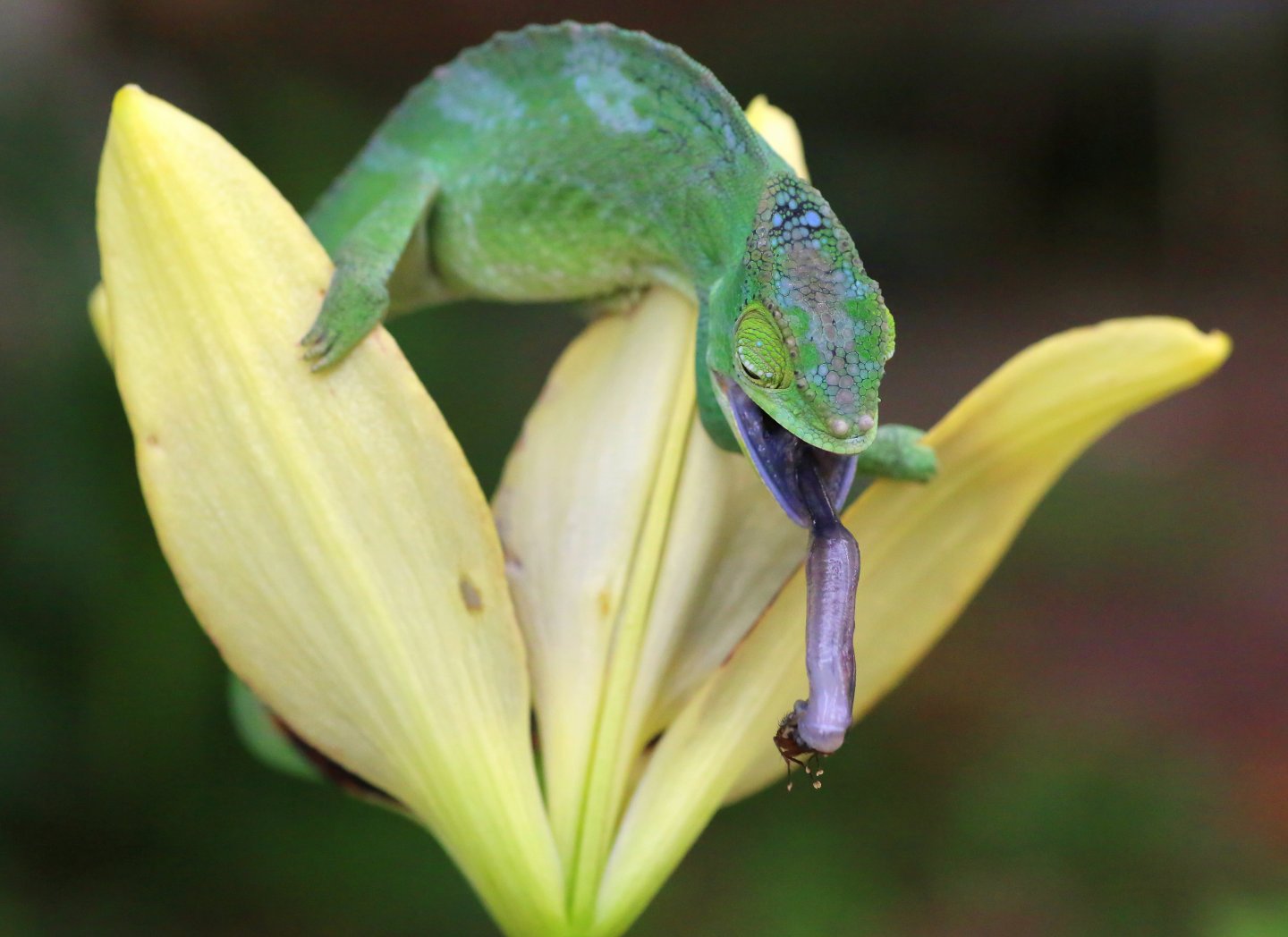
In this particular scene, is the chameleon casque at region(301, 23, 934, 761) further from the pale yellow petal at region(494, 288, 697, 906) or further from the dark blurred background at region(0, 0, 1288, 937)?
the dark blurred background at region(0, 0, 1288, 937)

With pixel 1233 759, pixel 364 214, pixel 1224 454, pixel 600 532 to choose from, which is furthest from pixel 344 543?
pixel 1224 454

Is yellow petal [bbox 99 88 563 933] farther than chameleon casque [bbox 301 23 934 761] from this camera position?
Yes

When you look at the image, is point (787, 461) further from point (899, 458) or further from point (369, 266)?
point (369, 266)

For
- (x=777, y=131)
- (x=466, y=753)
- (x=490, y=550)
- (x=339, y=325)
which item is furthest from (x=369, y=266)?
(x=777, y=131)

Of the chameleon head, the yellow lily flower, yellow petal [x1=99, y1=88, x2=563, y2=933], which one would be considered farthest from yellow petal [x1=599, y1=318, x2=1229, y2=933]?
the chameleon head

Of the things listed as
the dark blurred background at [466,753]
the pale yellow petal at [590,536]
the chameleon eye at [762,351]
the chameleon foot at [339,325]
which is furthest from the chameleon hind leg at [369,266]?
the dark blurred background at [466,753]

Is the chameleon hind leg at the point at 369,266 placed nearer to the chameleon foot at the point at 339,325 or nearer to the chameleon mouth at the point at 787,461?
the chameleon foot at the point at 339,325
